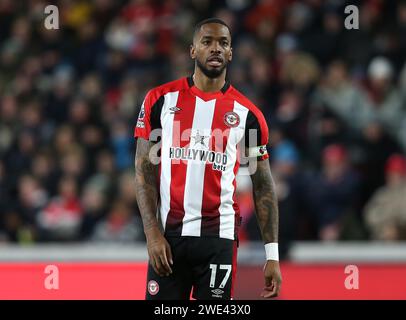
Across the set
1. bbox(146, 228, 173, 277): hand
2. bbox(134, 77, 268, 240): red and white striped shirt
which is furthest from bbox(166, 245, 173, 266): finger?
bbox(134, 77, 268, 240): red and white striped shirt

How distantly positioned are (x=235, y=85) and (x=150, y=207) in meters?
5.82

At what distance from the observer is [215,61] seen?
4.98 m

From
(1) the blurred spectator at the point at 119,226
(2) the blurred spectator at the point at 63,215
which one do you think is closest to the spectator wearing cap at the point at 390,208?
(1) the blurred spectator at the point at 119,226

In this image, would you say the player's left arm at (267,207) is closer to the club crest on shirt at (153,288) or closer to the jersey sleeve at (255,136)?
the jersey sleeve at (255,136)

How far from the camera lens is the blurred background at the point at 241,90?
30.9 feet

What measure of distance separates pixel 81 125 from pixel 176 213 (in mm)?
6303

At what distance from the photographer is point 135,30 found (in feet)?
40.7

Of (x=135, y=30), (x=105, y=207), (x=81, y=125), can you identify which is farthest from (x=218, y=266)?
(x=135, y=30)

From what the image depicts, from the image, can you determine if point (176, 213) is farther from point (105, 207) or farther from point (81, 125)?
point (81, 125)

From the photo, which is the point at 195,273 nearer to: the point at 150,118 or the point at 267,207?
the point at 267,207

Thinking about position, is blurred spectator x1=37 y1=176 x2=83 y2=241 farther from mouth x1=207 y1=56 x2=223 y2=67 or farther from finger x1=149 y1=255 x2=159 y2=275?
mouth x1=207 y1=56 x2=223 y2=67

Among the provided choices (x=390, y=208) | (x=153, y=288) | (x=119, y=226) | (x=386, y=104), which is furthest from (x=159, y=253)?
(x=386, y=104)

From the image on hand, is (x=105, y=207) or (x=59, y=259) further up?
(x=105, y=207)

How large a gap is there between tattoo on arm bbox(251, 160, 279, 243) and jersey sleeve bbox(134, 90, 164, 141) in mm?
594
